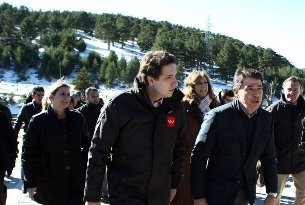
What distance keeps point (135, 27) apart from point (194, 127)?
4532 inches

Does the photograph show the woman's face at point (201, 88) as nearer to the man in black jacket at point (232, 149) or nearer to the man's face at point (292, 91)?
the man in black jacket at point (232, 149)

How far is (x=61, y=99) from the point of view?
4.48m

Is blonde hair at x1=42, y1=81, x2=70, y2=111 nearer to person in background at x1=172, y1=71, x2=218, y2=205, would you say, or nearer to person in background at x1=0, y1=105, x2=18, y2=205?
person in background at x1=0, y1=105, x2=18, y2=205

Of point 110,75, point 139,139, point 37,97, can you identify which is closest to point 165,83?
point 139,139

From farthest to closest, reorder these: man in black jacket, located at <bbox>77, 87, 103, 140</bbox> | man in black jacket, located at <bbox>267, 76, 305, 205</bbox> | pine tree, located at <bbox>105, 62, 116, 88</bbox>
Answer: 1. pine tree, located at <bbox>105, 62, 116, 88</bbox>
2. man in black jacket, located at <bbox>77, 87, 103, 140</bbox>
3. man in black jacket, located at <bbox>267, 76, 305, 205</bbox>

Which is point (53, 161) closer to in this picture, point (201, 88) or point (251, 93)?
point (201, 88)

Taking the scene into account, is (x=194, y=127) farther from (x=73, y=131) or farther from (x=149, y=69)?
(x=149, y=69)

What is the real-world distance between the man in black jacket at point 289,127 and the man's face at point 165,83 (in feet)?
10.0

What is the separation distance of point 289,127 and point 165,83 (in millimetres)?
3250

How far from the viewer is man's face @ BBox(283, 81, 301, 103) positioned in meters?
5.84

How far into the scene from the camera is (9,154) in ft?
14.6

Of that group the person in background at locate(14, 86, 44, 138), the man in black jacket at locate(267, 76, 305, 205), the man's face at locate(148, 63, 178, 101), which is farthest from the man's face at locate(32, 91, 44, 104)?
the man's face at locate(148, 63, 178, 101)

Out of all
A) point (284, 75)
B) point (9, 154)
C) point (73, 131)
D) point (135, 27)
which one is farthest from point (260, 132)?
point (135, 27)

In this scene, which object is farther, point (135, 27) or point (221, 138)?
point (135, 27)
